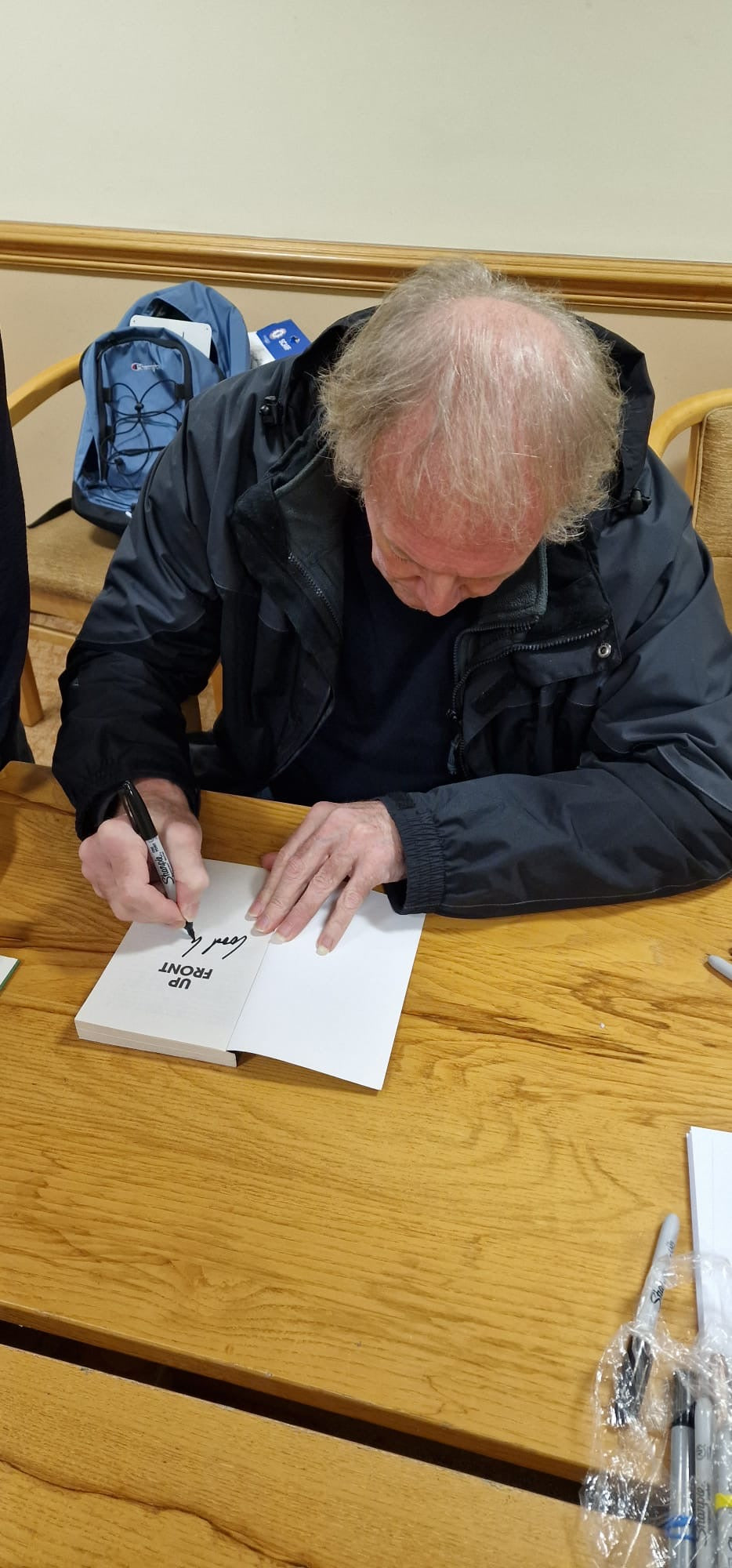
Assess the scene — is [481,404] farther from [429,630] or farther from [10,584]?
[10,584]

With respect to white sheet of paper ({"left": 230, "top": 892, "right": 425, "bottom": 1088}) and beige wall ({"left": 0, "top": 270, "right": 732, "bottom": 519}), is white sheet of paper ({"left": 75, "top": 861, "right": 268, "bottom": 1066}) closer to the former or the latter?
white sheet of paper ({"left": 230, "top": 892, "right": 425, "bottom": 1088})

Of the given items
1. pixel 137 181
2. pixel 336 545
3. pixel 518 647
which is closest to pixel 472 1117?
pixel 518 647

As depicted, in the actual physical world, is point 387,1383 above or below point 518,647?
below

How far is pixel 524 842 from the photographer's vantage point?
96 cm

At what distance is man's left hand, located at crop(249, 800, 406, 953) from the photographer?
923mm

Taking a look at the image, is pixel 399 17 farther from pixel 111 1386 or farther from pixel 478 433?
pixel 111 1386

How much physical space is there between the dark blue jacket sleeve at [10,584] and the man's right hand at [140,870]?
208mm

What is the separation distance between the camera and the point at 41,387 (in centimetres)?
214

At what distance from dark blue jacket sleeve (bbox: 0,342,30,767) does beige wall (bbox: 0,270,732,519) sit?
1.57 meters

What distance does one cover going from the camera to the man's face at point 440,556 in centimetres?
88

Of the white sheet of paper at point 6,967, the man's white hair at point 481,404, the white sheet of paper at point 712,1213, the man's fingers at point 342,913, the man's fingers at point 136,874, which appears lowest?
the white sheet of paper at point 712,1213

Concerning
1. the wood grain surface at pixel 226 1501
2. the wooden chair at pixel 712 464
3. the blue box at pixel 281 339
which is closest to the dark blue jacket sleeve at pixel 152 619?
the wood grain surface at pixel 226 1501

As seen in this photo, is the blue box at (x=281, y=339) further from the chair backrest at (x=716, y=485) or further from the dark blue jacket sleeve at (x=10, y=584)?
the dark blue jacket sleeve at (x=10, y=584)

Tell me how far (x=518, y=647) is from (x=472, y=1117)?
1.65 ft
